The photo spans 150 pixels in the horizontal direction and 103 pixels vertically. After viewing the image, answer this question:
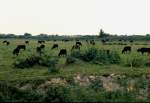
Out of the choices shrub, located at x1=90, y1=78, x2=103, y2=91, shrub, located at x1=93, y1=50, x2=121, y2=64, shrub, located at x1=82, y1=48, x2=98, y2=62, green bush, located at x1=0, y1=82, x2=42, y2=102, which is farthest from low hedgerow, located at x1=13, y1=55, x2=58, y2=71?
green bush, located at x1=0, y1=82, x2=42, y2=102

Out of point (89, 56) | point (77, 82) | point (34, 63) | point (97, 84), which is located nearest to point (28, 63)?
point (34, 63)

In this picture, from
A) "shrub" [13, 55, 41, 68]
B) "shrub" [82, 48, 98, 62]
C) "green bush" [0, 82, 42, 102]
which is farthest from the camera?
"shrub" [82, 48, 98, 62]

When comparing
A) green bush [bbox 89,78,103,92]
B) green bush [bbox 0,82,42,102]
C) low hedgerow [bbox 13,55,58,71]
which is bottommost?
green bush [bbox 89,78,103,92]

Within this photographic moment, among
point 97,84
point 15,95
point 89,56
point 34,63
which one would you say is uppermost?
point 89,56

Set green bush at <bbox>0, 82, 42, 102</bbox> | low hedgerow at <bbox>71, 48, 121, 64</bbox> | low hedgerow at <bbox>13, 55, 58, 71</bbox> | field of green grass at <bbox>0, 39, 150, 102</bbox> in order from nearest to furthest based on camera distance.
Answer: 1. green bush at <bbox>0, 82, 42, 102</bbox>
2. field of green grass at <bbox>0, 39, 150, 102</bbox>
3. low hedgerow at <bbox>13, 55, 58, 71</bbox>
4. low hedgerow at <bbox>71, 48, 121, 64</bbox>

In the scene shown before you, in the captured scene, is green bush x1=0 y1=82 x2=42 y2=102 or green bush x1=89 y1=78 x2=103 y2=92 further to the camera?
green bush x1=89 y1=78 x2=103 y2=92

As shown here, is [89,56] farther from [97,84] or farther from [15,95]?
[15,95]

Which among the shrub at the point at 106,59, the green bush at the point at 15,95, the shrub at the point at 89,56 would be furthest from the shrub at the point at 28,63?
the green bush at the point at 15,95

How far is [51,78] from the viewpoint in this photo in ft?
76.5

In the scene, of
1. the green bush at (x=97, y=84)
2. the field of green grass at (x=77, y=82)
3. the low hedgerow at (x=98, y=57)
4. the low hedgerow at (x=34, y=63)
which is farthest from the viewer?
the low hedgerow at (x=98, y=57)

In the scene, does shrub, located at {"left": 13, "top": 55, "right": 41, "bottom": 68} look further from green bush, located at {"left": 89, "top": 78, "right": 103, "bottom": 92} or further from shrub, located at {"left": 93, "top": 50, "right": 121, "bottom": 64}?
green bush, located at {"left": 89, "top": 78, "right": 103, "bottom": 92}

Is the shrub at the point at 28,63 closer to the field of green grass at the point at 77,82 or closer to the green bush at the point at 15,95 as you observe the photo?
the field of green grass at the point at 77,82

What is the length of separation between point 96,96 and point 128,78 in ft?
14.2

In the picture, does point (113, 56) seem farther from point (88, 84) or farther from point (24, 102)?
point (24, 102)
